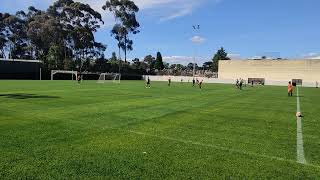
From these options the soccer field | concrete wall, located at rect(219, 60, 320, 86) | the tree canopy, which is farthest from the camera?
the tree canopy

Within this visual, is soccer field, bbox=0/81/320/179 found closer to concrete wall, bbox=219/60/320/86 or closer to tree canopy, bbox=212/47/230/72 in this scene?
concrete wall, bbox=219/60/320/86

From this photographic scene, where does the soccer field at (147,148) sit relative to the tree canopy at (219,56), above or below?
below

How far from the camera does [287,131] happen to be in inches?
528

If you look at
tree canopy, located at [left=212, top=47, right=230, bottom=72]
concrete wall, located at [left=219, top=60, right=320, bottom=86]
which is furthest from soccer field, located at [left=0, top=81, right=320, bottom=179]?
tree canopy, located at [left=212, top=47, right=230, bottom=72]

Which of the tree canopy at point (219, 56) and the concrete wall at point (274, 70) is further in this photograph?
the tree canopy at point (219, 56)

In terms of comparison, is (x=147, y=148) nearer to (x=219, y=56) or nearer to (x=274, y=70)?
(x=274, y=70)

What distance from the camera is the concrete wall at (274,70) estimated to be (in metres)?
102

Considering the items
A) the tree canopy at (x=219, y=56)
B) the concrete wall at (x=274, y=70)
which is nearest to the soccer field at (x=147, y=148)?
the concrete wall at (x=274, y=70)

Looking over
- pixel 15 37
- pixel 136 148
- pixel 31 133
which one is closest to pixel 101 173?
pixel 136 148

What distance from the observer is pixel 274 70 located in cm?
10712

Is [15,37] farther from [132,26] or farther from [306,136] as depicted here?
[306,136]

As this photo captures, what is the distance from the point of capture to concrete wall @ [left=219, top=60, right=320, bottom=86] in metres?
102

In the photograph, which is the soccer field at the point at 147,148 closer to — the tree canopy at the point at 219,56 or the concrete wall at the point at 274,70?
the concrete wall at the point at 274,70

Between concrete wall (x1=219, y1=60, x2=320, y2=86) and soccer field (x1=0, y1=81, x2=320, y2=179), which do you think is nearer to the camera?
soccer field (x1=0, y1=81, x2=320, y2=179)
